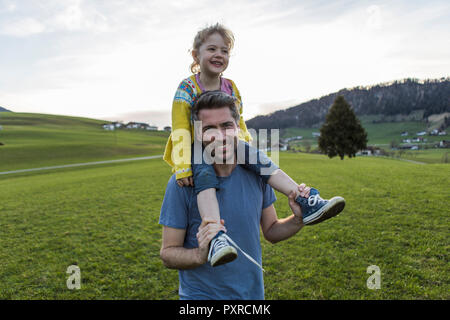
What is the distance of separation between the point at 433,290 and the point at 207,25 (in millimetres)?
5088

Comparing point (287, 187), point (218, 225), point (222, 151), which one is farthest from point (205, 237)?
point (287, 187)

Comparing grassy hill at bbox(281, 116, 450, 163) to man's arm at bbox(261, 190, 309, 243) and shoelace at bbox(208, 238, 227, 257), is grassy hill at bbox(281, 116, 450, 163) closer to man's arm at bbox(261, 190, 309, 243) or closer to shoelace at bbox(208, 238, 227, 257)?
man's arm at bbox(261, 190, 309, 243)

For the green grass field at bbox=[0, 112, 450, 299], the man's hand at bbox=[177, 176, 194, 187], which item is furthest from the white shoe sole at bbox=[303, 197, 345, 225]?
the green grass field at bbox=[0, 112, 450, 299]

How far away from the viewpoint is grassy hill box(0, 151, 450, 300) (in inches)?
194

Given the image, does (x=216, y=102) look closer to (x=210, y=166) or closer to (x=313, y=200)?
(x=210, y=166)

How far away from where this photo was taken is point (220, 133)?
2.04 meters

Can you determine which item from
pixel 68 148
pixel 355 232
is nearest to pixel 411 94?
pixel 68 148

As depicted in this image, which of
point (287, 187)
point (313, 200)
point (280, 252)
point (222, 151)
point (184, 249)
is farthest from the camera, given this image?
point (280, 252)

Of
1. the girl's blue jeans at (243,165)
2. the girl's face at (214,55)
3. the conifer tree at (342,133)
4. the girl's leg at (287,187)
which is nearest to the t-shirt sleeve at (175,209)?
the girl's blue jeans at (243,165)

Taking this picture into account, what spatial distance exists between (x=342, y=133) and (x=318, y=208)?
36610 mm

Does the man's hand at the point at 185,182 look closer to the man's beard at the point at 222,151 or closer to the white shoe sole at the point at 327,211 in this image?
the man's beard at the point at 222,151

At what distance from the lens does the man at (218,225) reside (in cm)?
190
